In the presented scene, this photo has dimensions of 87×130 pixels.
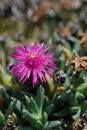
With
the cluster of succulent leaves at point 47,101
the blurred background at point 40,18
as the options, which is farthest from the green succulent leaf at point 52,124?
the blurred background at point 40,18

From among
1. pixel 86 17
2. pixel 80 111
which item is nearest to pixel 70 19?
pixel 86 17

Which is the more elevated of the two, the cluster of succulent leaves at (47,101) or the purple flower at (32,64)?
the purple flower at (32,64)

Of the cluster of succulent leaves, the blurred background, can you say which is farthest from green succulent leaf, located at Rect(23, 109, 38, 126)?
the blurred background

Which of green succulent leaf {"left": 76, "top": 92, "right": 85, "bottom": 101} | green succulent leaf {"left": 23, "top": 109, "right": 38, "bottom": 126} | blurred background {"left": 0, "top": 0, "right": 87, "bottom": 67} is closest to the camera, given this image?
green succulent leaf {"left": 23, "top": 109, "right": 38, "bottom": 126}

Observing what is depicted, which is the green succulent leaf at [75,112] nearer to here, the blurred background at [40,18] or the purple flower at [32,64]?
the purple flower at [32,64]

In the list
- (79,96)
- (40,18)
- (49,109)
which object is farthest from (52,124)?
(40,18)

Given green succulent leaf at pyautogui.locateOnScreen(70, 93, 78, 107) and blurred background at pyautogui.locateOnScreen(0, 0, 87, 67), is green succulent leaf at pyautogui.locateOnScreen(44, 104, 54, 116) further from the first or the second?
blurred background at pyautogui.locateOnScreen(0, 0, 87, 67)

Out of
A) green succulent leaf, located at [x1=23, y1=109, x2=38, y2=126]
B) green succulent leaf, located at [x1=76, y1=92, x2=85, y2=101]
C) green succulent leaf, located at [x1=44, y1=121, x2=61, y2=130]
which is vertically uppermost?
green succulent leaf, located at [x1=76, y1=92, x2=85, y2=101]

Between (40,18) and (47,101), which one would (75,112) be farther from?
(40,18)
